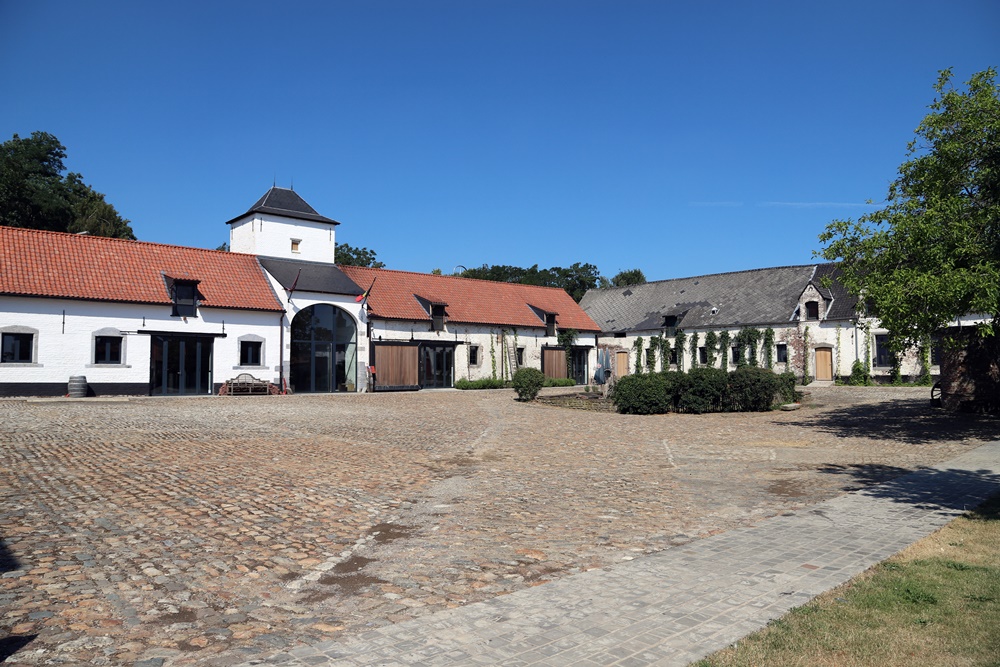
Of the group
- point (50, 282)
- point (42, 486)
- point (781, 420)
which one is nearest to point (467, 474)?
point (42, 486)

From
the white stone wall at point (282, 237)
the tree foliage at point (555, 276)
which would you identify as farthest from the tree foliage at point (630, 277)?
the white stone wall at point (282, 237)

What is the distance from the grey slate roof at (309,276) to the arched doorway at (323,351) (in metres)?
0.96

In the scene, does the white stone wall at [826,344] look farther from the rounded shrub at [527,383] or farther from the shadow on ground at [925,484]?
the shadow on ground at [925,484]

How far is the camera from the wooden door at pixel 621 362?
48.9m

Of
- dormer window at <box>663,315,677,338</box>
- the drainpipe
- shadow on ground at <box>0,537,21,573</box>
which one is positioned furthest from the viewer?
dormer window at <box>663,315,677,338</box>

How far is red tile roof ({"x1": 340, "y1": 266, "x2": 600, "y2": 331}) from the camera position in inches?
1441

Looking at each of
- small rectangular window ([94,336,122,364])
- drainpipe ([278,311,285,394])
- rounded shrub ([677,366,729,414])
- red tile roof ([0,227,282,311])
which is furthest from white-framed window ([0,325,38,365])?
rounded shrub ([677,366,729,414])

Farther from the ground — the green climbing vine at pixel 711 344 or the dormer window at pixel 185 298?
the dormer window at pixel 185 298

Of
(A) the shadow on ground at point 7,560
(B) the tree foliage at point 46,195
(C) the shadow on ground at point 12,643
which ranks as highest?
(B) the tree foliage at point 46,195

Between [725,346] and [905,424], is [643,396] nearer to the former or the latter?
[905,424]

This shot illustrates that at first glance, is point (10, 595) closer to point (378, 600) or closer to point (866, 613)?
point (378, 600)

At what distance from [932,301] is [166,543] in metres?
14.3

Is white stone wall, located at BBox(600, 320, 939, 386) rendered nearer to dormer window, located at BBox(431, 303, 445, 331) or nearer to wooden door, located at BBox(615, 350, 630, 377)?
wooden door, located at BBox(615, 350, 630, 377)

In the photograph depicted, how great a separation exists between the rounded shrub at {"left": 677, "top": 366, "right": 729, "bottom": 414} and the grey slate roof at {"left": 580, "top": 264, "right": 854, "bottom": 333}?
813 inches
